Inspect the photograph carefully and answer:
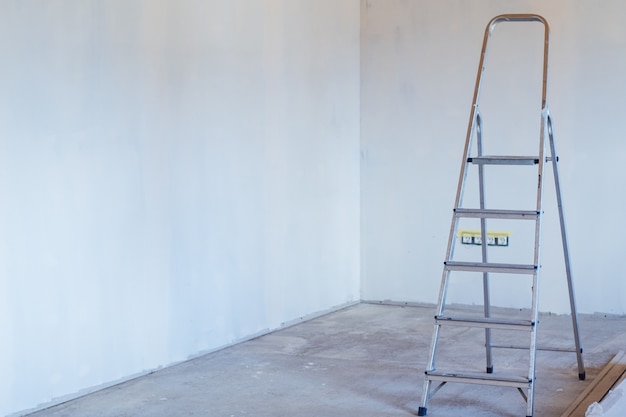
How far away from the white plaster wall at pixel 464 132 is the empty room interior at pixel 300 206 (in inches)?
0.6

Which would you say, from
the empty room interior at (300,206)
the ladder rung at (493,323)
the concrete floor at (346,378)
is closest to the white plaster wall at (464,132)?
the empty room interior at (300,206)

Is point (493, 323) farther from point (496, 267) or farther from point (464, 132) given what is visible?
point (464, 132)

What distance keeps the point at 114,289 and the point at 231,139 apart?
1.30 m

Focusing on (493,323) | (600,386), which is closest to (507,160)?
(493,323)

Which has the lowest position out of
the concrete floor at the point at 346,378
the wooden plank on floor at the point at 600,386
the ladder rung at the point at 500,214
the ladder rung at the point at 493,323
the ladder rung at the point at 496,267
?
the concrete floor at the point at 346,378

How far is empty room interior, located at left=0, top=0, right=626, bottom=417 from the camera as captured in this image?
3861 mm

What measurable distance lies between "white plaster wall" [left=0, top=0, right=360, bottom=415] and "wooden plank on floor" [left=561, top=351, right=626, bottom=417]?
2123 millimetres

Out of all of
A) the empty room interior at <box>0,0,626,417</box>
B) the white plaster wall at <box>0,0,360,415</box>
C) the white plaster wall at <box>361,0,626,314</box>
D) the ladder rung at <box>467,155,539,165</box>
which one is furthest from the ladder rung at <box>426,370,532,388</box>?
the white plaster wall at <box>361,0,626,314</box>

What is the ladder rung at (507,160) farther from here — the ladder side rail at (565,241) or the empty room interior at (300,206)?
the ladder side rail at (565,241)

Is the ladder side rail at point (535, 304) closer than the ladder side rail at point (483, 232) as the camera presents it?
Yes

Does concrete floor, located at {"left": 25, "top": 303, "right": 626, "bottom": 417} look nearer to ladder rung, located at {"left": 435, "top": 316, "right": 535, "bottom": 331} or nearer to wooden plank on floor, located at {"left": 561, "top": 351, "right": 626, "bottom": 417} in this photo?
wooden plank on floor, located at {"left": 561, "top": 351, "right": 626, "bottom": 417}

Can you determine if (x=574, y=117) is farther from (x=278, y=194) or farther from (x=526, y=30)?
(x=278, y=194)

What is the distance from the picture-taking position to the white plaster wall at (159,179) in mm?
3807

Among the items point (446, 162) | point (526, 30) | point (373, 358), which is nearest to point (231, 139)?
point (373, 358)
